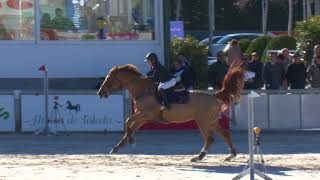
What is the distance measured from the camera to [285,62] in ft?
80.3

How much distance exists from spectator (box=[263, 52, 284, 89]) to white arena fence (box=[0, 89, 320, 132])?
785 mm

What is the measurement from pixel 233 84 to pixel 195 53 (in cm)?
1134

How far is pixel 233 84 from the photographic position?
17.1 m

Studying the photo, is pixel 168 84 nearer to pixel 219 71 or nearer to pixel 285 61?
pixel 219 71

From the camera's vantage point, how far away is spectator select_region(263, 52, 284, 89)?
78.2ft

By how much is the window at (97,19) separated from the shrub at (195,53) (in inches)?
70.0

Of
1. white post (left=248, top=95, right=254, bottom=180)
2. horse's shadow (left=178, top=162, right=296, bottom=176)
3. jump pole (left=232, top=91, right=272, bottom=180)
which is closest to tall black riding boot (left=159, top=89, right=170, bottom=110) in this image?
horse's shadow (left=178, top=162, right=296, bottom=176)

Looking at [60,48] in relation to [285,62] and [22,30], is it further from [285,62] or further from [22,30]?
[285,62]

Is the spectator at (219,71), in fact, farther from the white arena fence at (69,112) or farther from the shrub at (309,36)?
the shrub at (309,36)

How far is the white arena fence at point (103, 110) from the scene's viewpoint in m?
22.9

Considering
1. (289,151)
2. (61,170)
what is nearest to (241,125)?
(289,151)

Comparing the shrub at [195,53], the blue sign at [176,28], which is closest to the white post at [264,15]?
the blue sign at [176,28]

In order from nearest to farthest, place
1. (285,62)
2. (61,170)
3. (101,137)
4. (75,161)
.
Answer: (61,170)
(75,161)
(101,137)
(285,62)

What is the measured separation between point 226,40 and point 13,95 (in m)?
28.3
